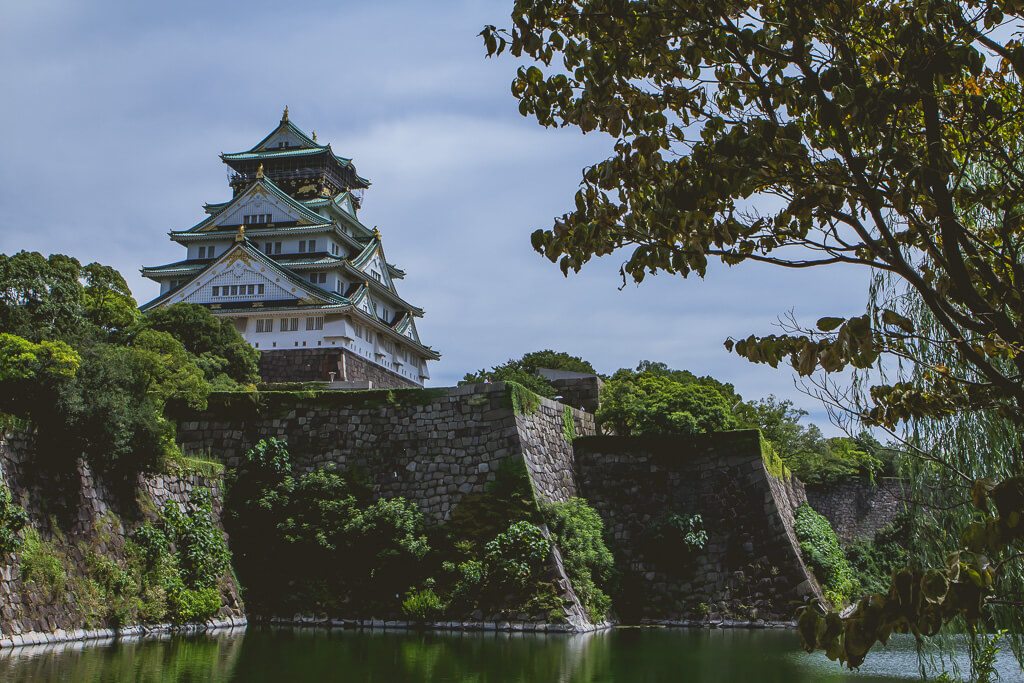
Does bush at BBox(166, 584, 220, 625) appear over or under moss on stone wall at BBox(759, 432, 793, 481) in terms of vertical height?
under

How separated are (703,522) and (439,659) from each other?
820cm

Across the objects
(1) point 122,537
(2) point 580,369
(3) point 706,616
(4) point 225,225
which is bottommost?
(3) point 706,616

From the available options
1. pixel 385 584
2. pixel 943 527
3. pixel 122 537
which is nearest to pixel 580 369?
pixel 385 584

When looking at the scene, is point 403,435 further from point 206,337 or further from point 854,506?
point 854,506

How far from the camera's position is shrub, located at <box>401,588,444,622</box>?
15.2 meters

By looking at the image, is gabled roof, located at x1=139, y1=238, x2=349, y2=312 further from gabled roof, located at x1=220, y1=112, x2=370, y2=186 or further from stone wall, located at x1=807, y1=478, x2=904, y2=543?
stone wall, located at x1=807, y1=478, x2=904, y2=543

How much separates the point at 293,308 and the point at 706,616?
21358 mm

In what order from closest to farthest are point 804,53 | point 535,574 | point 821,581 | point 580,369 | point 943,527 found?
point 804,53 < point 943,527 < point 535,574 < point 821,581 < point 580,369

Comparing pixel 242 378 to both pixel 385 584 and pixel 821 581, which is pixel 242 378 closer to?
pixel 385 584

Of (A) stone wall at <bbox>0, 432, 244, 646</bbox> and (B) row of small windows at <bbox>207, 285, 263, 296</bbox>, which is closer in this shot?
(A) stone wall at <bbox>0, 432, 244, 646</bbox>

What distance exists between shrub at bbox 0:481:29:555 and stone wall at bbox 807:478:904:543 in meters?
24.1

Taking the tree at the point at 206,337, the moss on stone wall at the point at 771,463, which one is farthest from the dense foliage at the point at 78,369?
the moss on stone wall at the point at 771,463

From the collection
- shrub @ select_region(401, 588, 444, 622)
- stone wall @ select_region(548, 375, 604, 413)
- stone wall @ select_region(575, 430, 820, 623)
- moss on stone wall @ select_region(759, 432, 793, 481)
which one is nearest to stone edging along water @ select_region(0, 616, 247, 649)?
shrub @ select_region(401, 588, 444, 622)

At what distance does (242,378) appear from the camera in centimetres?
2680
